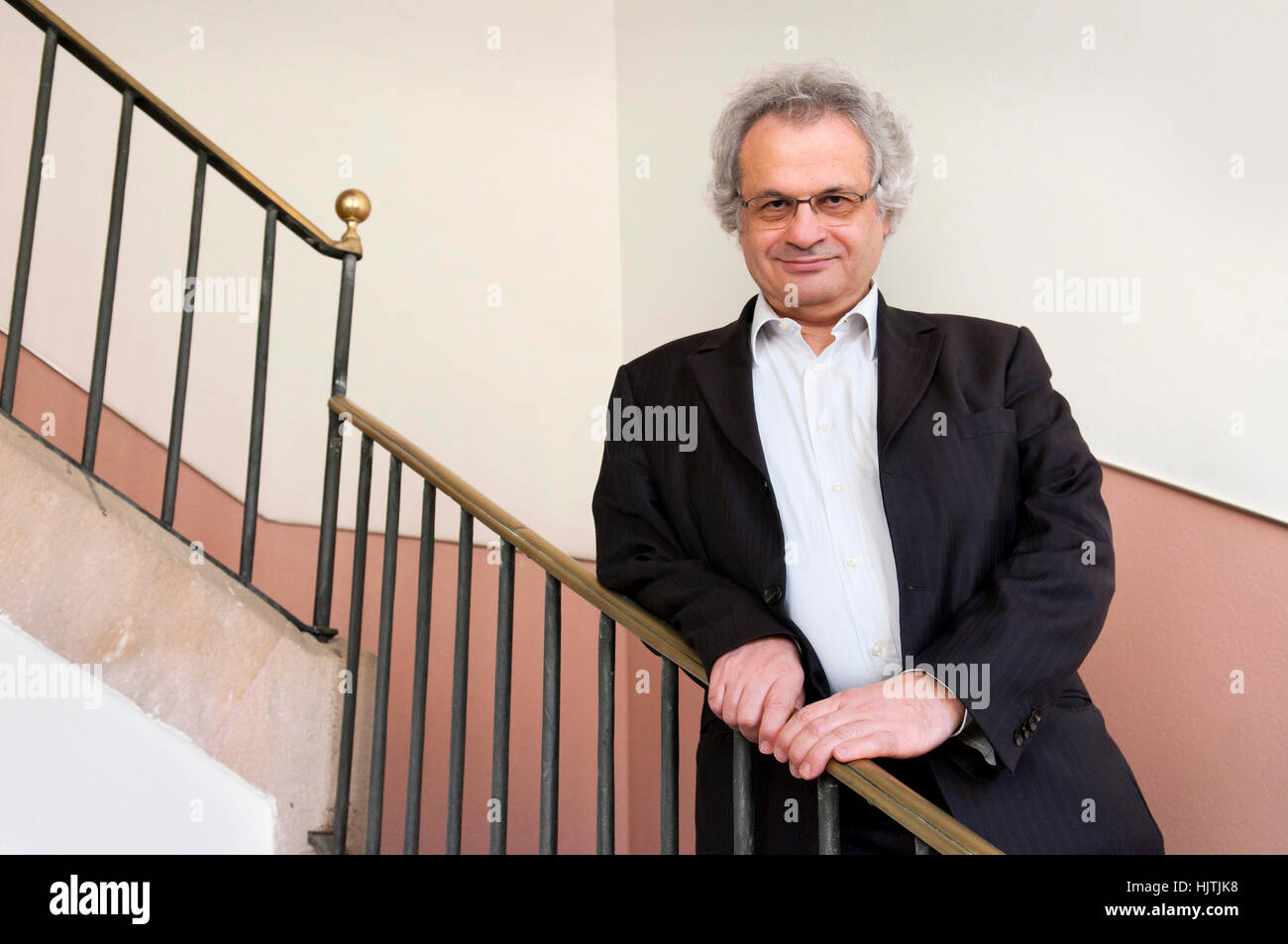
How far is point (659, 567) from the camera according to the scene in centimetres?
164

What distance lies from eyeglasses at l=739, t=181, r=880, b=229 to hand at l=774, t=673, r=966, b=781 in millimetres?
684

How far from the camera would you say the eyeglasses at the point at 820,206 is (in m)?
1.70

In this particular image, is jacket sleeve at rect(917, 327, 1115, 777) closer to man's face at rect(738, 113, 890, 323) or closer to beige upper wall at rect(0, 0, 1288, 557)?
man's face at rect(738, 113, 890, 323)

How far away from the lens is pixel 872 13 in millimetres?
2854

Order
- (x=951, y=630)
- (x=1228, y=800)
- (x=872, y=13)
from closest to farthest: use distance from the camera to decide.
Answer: (x=951, y=630)
(x=1228, y=800)
(x=872, y=13)

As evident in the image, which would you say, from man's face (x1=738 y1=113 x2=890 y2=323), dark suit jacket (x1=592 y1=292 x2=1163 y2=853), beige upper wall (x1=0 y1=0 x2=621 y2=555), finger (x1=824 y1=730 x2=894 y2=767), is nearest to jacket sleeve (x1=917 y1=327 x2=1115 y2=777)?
dark suit jacket (x1=592 y1=292 x2=1163 y2=853)

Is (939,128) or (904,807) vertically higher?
(939,128)

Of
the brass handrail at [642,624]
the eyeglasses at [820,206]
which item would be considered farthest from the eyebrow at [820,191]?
the brass handrail at [642,624]

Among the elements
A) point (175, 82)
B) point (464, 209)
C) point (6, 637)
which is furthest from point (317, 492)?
point (6, 637)

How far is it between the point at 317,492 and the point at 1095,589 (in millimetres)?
2533

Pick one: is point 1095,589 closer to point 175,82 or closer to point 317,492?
point 317,492

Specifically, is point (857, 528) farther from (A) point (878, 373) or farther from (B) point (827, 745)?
(B) point (827, 745)

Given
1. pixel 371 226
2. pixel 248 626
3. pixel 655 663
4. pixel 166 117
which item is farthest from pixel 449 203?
pixel 248 626

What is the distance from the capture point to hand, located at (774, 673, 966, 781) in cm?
133
